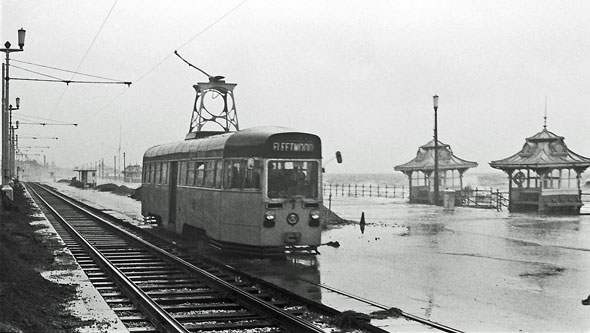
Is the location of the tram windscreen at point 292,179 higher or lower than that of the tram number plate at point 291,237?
higher

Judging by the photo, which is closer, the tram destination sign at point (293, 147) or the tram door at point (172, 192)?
the tram destination sign at point (293, 147)

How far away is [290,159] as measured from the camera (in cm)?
1483

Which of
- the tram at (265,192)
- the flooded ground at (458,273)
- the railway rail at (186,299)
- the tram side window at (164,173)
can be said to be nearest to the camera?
the railway rail at (186,299)

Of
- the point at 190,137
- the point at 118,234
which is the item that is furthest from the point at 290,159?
the point at 118,234

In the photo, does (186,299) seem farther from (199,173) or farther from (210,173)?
(199,173)

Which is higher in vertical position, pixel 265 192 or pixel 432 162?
pixel 432 162

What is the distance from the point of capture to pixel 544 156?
3197 cm

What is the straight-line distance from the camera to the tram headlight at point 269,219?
564 inches

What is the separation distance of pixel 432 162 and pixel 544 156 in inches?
538

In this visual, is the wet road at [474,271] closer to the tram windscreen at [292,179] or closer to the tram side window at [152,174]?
the tram windscreen at [292,179]

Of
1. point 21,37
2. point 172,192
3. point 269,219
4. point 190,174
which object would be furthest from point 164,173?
point 21,37

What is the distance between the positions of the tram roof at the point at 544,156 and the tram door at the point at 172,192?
18.3 m

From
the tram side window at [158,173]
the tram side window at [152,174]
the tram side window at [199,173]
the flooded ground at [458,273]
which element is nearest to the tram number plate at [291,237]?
the flooded ground at [458,273]

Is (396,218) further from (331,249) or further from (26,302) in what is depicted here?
(26,302)
